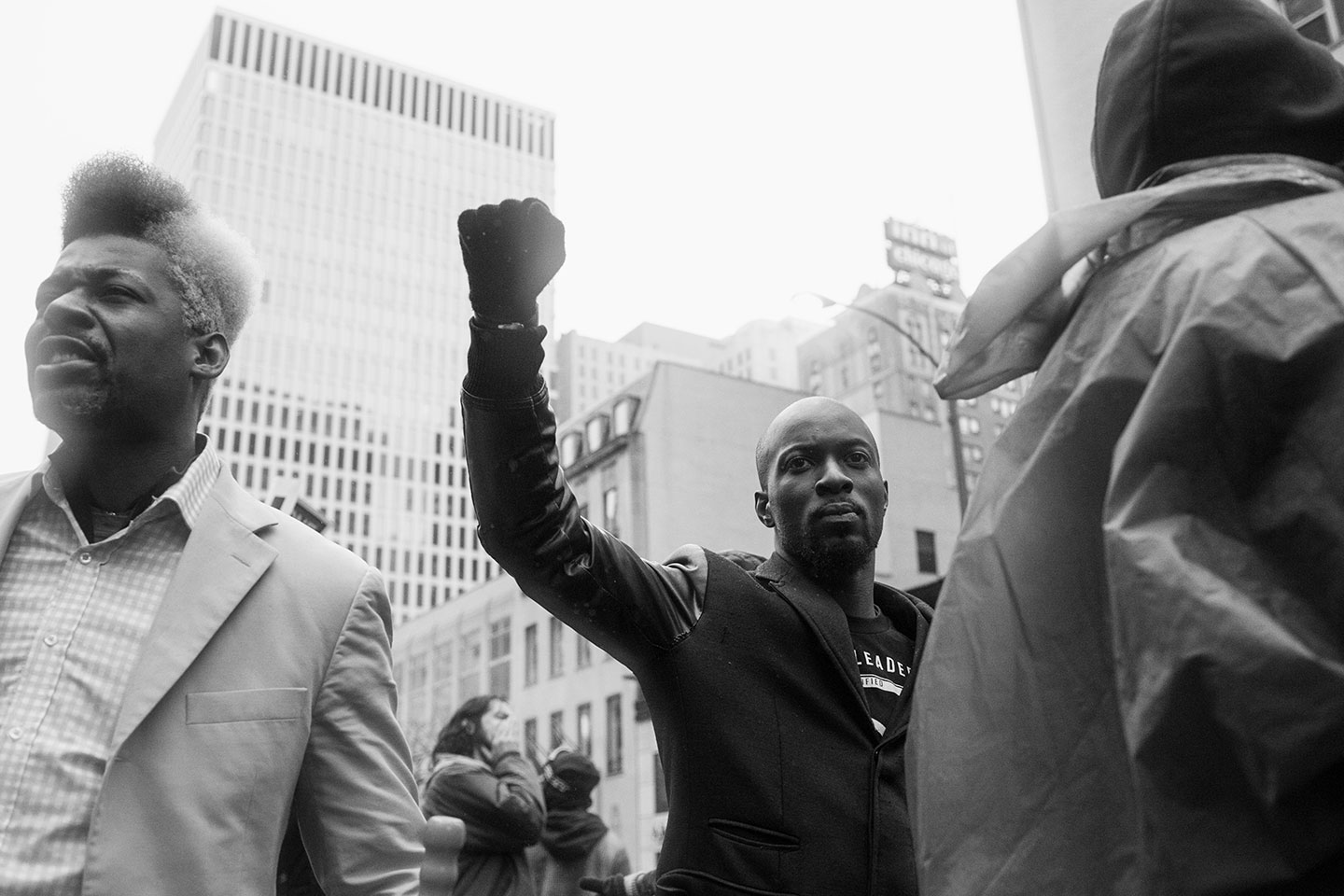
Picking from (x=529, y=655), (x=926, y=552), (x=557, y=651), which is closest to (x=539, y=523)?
(x=926, y=552)

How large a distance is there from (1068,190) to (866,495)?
11.8 meters

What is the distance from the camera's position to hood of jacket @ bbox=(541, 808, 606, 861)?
22.7 ft

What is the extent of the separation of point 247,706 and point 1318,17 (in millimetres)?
12753

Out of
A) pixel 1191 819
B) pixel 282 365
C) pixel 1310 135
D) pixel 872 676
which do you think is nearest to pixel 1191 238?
pixel 1310 135

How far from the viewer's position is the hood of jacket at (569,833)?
22.7 feet

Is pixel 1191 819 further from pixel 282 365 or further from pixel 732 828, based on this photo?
pixel 282 365

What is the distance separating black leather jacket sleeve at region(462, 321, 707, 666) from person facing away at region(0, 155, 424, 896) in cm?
38

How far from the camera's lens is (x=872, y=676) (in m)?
3.10

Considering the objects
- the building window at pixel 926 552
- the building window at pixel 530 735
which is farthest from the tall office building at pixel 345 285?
the building window at pixel 926 552

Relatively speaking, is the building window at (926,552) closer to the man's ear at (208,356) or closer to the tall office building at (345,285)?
the man's ear at (208,356)

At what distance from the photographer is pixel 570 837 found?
272 inches

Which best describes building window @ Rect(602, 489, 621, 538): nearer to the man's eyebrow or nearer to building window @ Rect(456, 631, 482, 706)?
building window @ Rect(456, 631, 482, 706)

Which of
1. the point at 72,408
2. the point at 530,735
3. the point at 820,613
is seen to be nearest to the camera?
the point at 72,408

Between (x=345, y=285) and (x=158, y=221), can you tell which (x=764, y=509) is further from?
(x=345, y=285)
